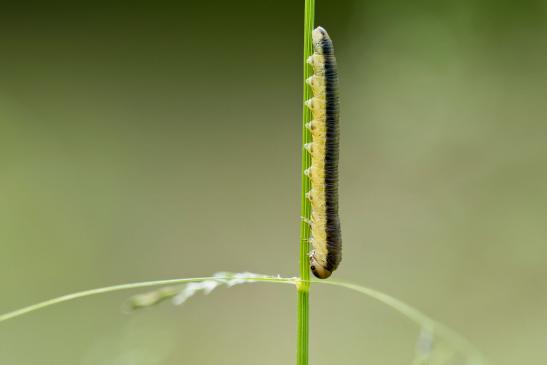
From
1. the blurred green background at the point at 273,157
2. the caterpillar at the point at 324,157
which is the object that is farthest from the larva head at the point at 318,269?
the blurred green background at the point at 273,157

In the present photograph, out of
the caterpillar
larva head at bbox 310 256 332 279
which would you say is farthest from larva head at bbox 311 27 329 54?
larva head at bbox 310 256 332 279

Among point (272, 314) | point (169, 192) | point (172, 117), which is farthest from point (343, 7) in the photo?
point (272, 314)

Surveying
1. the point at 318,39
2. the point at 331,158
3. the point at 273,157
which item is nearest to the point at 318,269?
the point at 331,158

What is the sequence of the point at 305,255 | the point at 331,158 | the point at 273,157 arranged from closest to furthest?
1. the point at 305,255
2. the point at 331,158
3. the point at 273,157

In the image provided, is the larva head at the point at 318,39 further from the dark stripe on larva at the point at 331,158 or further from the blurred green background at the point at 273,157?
the blurred green background at the point at 273,157

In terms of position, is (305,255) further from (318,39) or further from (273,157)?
(273,157)

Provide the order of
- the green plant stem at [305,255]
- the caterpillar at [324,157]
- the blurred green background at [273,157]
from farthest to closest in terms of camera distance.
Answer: the blurred green background at [273,157]
the caterpillar at [324,157]
the green plant stem at [305,255]

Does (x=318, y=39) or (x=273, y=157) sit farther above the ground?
(x=318, y=39)
